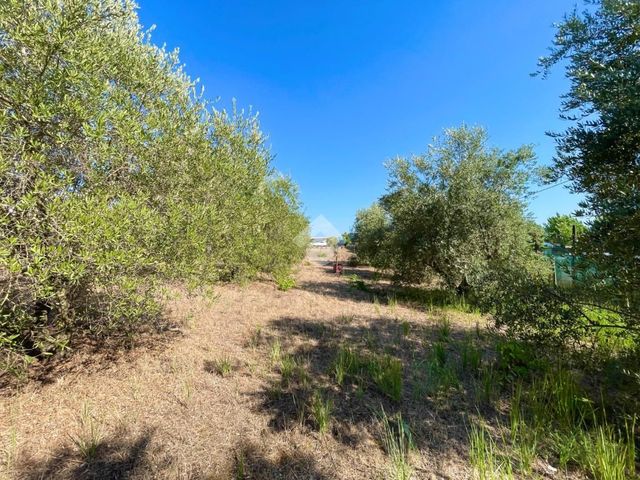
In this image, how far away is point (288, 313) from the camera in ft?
28.0

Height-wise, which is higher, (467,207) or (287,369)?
(467,207)

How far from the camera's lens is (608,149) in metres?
3.08

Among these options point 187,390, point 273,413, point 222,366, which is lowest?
point 273,413

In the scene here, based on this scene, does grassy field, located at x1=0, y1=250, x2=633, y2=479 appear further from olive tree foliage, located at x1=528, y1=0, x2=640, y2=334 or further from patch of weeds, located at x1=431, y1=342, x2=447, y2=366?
olive tree foliage, located at x1=528, y1=0, x2=640, y2=334

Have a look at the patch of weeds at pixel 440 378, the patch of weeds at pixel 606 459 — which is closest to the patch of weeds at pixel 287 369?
the patch of weeds at pixel 440 378

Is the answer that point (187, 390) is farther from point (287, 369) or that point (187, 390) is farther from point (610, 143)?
point (610, 143)

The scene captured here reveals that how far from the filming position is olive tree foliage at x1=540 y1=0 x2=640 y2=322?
278cm

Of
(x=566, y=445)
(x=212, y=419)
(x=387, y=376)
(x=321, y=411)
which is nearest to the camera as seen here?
(x=566, y=445)

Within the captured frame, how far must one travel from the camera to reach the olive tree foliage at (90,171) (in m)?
3.01

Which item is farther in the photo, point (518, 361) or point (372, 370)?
point (518, 361)

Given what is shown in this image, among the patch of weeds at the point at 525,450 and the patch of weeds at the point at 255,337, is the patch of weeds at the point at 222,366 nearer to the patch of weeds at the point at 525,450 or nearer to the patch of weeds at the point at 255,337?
the patch of weeds at the point at 255,337

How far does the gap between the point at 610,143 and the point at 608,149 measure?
87 mm

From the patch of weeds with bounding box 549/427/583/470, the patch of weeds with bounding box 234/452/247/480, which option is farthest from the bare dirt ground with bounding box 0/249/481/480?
the patch of weeds with bounding box 549/427/583/470

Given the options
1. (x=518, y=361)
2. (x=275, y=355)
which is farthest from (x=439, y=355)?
(x=275, y=355)
